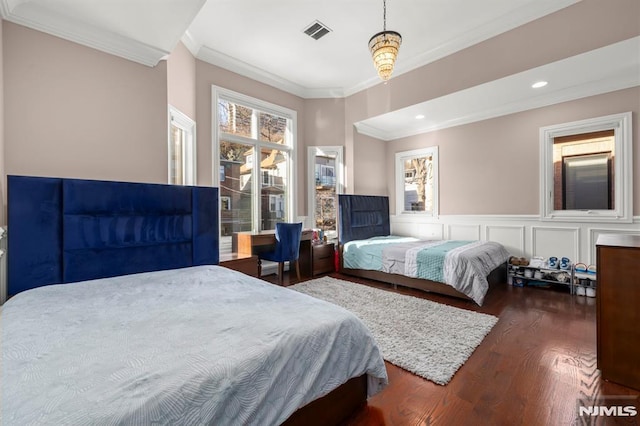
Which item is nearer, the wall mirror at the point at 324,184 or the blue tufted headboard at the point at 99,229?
the blue tufted headboard at the point at 99,229

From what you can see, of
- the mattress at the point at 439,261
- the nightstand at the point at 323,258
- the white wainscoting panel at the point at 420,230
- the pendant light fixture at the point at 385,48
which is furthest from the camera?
the white wainscoting panel at the point at 420,230

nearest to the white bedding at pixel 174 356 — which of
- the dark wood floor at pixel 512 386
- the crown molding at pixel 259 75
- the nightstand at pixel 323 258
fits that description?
the dark wood floor at pixel 512 386

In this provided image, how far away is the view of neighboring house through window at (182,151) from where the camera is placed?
341 cm

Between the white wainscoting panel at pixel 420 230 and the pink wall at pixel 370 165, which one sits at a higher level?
the pink wall at pixel 370 165

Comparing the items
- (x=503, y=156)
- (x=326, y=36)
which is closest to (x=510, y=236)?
(x=503, y=156)

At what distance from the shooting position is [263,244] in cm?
388

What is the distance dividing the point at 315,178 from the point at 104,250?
348 cm

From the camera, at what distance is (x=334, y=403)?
52.8 inches

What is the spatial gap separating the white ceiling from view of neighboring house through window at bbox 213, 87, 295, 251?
0.54 m

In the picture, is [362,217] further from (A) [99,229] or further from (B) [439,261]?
(A) [99,229]

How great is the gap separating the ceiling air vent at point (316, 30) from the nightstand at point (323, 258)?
2.99 meters

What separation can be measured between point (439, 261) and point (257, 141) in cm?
327

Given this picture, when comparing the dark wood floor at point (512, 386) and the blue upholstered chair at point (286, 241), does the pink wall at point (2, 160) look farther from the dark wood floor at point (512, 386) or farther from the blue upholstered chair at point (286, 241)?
the dark wood floor at point (512, 386)

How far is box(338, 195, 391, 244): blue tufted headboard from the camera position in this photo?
15.2ft
